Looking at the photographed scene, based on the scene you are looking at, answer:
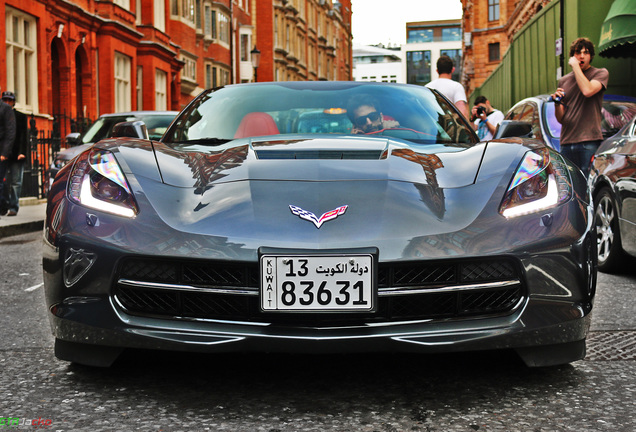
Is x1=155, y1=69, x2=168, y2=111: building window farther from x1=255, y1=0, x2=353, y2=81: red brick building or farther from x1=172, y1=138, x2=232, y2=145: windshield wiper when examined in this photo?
x1=172, y1=138, x2=232, y2=145: windshield wiper

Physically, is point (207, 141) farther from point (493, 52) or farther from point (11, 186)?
point (493, 52)

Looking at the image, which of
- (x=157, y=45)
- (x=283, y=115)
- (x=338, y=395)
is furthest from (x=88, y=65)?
(x=338, y=395)

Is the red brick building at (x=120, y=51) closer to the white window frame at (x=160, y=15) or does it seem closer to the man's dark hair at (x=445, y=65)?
the white window frame at (x=160, y=15)

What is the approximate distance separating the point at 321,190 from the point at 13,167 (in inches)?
416

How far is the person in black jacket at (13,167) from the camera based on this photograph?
12023mm

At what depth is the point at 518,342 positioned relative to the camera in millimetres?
2738

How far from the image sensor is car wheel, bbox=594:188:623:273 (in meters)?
5.86

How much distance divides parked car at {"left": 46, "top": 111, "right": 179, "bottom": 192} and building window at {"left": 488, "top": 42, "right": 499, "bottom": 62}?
5436 cm

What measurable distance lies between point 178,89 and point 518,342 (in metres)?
34.5

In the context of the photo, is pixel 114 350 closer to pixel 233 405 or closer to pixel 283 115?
Result: pixel 233 405

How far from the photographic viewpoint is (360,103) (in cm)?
424

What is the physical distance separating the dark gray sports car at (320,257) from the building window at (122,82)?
1023 inches

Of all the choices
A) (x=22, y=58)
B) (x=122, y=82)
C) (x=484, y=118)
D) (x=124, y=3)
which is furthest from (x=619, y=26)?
(x=124, y=3)

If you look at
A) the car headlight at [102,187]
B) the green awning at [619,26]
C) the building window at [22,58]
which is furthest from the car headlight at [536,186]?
the building window at [22,58]
